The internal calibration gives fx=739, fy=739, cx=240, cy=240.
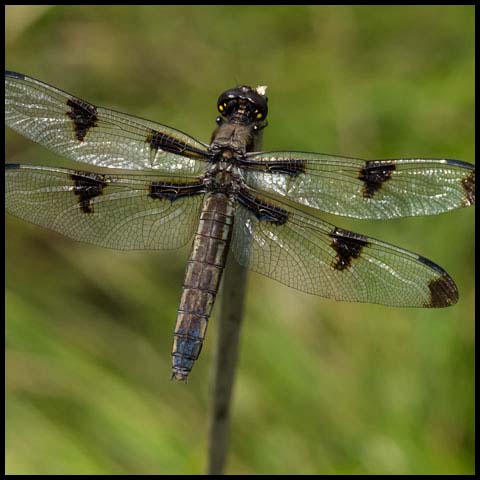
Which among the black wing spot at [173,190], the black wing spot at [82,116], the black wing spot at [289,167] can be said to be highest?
the black wing spot at [82,116]

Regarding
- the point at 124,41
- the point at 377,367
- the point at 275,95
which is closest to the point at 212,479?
the point at 377,367

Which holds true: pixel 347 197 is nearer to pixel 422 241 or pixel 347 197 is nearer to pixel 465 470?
pixel 422 241

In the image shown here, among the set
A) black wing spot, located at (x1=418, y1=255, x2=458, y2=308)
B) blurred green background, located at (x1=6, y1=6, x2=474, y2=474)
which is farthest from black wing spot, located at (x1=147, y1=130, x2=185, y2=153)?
black wing spot, located at (x1=418, y1=255, x2=458, y2=308)

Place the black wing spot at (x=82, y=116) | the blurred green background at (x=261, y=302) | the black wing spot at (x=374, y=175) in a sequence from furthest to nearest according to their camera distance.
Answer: the blurred green background at (x=261, y=302), the black wing spot at (x=82, y=116), the black wing spot at (x=374, y=175)

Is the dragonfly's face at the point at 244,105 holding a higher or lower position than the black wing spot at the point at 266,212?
higher

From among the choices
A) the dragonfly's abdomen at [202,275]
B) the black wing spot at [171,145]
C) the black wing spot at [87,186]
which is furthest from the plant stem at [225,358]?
the black wing spot at [87,186]

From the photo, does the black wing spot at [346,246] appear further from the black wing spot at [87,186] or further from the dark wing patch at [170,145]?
the black wing spot at [87,186]

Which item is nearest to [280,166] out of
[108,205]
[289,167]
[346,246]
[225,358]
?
[289,167]

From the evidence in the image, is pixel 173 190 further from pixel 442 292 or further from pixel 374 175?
pixel 442 292
